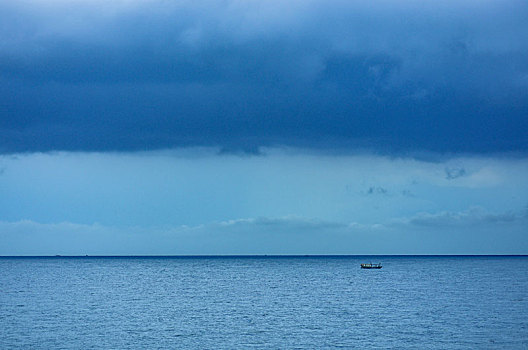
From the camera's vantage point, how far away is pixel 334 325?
92188mm

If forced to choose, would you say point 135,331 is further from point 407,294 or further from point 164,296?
point 407,294

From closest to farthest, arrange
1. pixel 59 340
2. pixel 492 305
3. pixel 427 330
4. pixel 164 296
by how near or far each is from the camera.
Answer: pixel 59 340, pixel 427 330, pixel 492 305, pixel 164 296

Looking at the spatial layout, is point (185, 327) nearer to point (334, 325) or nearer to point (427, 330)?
point (334, 325)

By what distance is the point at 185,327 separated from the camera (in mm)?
90688

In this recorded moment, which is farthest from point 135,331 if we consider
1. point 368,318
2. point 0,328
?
point 368,318

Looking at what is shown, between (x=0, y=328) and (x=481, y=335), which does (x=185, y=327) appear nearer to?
(x=0, y=328)

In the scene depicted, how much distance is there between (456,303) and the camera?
121062 mm

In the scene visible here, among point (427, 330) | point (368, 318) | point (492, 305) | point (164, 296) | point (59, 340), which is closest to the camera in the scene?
point (59, 340)

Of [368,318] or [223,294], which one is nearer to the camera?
[368,318]

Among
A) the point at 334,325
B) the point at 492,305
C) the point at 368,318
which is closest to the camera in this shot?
the point at 334,325

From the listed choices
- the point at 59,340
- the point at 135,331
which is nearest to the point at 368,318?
the point at 135,331

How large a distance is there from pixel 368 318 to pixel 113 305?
1850 inches

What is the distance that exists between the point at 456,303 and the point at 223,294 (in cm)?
5187

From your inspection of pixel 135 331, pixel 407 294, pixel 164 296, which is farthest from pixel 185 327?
pixel 407 294
